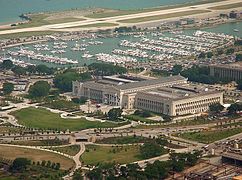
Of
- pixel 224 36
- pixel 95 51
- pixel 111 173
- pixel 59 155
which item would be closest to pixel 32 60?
pixel 95 51

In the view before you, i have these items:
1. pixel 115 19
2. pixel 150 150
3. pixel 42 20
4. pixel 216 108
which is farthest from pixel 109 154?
pixel 42 20

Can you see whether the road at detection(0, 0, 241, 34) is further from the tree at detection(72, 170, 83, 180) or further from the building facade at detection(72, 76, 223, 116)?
the tree at detection(72, 170, 83, 180)

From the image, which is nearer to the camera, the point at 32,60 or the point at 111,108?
the point at 111,108

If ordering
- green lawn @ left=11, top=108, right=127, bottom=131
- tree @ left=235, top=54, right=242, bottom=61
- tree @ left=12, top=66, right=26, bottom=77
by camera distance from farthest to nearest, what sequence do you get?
tree @ left=235, top=54, right=242, bottom=61 < tree @ left=12, top=66, right=26, bottom=77 < green lawn @ left=11, top=108, right=127, bottom=131

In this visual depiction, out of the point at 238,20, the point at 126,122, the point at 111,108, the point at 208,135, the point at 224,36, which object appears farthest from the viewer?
the point at 238,20

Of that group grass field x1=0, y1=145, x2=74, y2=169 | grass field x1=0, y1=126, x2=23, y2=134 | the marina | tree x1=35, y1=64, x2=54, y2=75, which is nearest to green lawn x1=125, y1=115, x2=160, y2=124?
grass field x1=0, y1=126, x2=23, y2=134

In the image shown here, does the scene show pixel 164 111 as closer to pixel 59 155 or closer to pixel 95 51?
pixel 59 155
